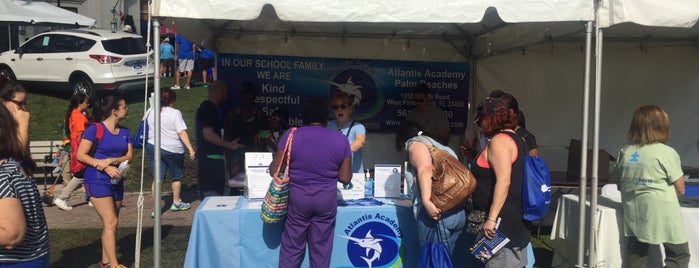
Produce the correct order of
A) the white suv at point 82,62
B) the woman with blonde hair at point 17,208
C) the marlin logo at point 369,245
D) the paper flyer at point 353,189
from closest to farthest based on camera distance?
the woman with blonde hair at point 17,208 → the marlin logo at point 369,245 → the paper flyer at point 353,189 → the white suv at point 82,62

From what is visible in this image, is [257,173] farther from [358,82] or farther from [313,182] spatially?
[358,82]

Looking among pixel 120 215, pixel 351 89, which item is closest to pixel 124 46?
pixel 120 215

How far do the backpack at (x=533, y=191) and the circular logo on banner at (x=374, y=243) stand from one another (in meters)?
1.03

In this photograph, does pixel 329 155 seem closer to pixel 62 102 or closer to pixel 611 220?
pixel 611 220

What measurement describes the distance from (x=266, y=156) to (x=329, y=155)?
0.74m

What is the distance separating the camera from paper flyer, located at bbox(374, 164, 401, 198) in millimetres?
4609

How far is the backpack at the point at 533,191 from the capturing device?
3613 millimetres

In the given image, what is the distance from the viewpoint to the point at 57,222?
6.87 m

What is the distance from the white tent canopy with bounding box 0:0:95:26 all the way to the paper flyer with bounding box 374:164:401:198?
13134 millimetres

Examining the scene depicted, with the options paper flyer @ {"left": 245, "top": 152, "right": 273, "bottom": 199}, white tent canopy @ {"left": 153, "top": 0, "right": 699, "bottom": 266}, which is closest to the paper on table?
paper flyer @ {"left": 245, "top": 152, "right": 273, "bottom": 199}

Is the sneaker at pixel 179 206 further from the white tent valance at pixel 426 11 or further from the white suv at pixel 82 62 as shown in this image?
the white suv at pixel 82 62

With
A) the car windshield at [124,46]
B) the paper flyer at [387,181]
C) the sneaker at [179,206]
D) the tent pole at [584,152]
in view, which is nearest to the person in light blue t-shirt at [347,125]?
the paper flyer at [387,181]

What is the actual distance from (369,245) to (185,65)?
1288 centimetres

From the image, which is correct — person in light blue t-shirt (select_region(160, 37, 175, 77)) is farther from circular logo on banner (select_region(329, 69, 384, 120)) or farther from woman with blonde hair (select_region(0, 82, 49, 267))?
woman with blonde hair (select_region(0, 82, 49, 267))
